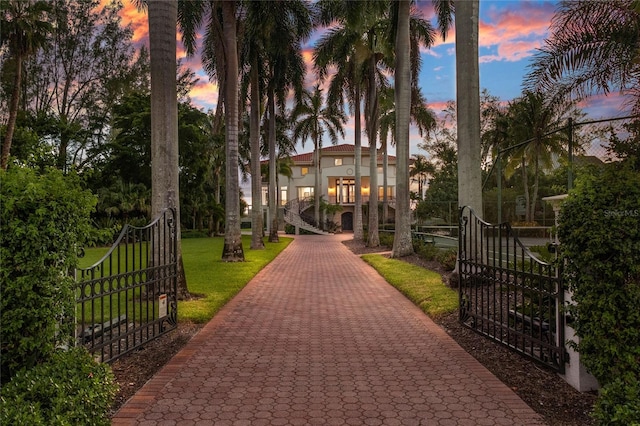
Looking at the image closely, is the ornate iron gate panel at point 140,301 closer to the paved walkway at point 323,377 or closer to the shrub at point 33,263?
the paved walkway at point 323,377

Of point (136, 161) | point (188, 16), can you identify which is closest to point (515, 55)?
point (188, 16)

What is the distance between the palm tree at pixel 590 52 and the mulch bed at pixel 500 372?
5.12 meters

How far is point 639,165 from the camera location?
208 inches

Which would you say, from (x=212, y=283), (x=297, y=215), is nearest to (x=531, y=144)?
(x=297, y=215)

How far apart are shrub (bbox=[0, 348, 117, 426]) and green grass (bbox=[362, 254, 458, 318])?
19.0 feet

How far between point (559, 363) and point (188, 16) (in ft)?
57.3

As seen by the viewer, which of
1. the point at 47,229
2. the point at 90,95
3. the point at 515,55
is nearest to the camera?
the point at 47,229

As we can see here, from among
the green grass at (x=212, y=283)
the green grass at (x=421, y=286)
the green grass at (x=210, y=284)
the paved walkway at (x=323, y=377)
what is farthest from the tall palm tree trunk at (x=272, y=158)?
the paved walkway at (x=323, y=377)

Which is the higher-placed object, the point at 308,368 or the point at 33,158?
the point at 33,158

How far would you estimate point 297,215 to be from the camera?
4722 centimetres

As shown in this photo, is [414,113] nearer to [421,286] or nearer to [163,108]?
[421,286]

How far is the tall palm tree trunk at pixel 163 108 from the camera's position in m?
8.39

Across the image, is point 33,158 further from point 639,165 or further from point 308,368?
point 639,165

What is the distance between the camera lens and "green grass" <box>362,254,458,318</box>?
8.23 m
